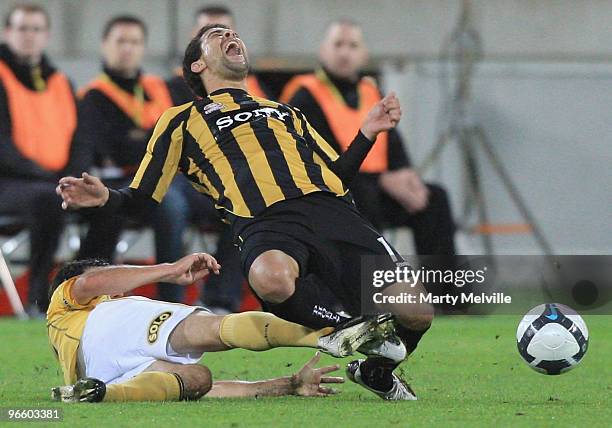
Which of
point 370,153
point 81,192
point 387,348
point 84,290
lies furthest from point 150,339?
point 370,153

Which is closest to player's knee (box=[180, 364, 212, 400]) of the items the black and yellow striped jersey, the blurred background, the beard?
the black and yellow striped jersey

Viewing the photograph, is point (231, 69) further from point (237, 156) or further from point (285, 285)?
point (285, 285)

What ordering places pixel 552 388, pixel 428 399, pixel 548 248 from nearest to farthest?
pixel 428 399
pixel 552 388
pixel 548 248

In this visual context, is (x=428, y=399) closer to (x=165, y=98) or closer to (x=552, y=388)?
(x=552, y=388)

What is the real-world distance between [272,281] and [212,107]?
41.3 inches

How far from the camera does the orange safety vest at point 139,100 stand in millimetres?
9703

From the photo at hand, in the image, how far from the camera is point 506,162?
11727 millimetres

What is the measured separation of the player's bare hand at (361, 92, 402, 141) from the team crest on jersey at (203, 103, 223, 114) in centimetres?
62

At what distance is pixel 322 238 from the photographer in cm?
534

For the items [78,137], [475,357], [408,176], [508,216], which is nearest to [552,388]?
[475,357]

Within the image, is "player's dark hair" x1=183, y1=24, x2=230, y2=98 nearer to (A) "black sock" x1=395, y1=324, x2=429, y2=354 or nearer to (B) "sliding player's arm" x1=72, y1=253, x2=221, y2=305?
(B) "sliding player's arm" x1=72, y1=253, x2=221, y2=305

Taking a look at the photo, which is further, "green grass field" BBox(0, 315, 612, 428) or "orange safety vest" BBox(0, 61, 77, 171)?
"orange safety vest" BBox(0, 61, 77, 171)

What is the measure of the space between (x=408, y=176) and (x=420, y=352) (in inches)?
103

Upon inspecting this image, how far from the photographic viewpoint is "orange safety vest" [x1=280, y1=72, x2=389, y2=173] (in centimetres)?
949
